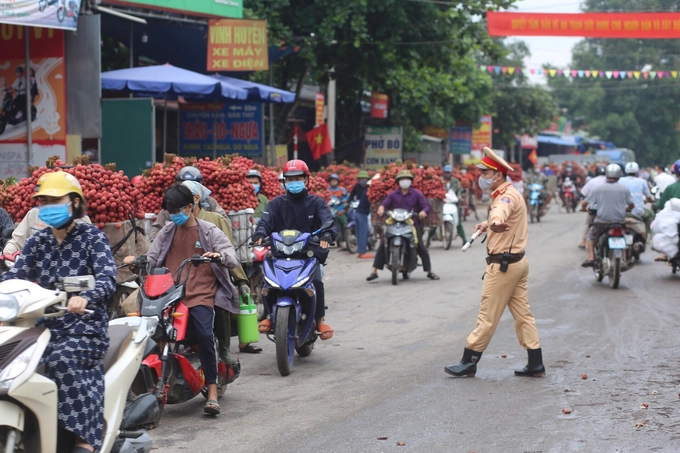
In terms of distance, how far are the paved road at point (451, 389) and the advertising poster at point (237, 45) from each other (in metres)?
8.88

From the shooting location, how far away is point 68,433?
4.70 meters

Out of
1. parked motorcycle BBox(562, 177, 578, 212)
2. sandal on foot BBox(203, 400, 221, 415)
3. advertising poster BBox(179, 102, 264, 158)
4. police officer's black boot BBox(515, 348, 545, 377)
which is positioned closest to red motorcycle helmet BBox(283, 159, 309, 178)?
police officer's black boot BBox(515, 348, 545, 377)

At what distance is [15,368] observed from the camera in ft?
13.7

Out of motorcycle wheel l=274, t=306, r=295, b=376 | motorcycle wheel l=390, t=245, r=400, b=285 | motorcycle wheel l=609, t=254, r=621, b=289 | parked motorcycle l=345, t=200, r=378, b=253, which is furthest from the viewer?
parked motorcycle l=345, t=200, r=378, b=253

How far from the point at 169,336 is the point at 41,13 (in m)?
9.71

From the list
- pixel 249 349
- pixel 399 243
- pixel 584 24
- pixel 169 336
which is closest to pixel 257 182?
pixel 249 349

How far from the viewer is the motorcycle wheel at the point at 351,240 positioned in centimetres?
2042

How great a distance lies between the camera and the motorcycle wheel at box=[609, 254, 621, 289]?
1388cm

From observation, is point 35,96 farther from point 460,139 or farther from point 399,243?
point 460,139

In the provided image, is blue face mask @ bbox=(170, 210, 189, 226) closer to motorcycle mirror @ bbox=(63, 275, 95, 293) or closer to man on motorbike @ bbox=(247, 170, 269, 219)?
motorcycle mirror @ bbox=(63, 275, 95, 293)

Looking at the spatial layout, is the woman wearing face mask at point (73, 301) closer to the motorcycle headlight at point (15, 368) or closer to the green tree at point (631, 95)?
the motorcycle headlight at point (15, 368)

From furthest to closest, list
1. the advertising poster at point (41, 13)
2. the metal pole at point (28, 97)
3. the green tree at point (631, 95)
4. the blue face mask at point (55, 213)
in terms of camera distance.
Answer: the green tree at point (631, 95), the metal pole at point (28, 97), the advertising poster at point (41, 13), the blue face mask at point (55, 213)

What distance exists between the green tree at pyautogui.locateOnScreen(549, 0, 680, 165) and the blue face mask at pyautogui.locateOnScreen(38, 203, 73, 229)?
76965 millimetres

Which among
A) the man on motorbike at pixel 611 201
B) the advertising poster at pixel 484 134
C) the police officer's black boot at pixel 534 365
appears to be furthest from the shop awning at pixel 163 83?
the advertising poster at pixel 484 134
